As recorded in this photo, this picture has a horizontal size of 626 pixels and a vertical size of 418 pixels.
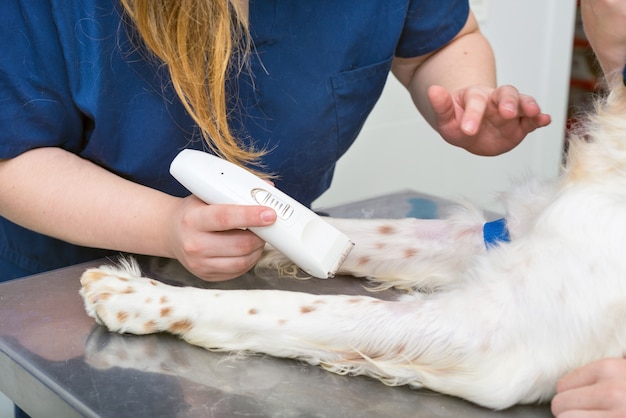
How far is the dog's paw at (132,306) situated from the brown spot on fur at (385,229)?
347 millimetres

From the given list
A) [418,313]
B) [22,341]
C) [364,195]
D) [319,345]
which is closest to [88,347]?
[22,341]

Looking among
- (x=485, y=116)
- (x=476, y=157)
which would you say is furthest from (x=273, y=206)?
(x=476, y=157)

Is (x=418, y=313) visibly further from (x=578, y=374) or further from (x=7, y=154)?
(x=7, y=154)

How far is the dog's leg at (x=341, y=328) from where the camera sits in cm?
89

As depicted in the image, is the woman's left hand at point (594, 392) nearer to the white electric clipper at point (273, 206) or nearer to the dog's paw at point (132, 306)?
the white electric clipper at point (273, 206)

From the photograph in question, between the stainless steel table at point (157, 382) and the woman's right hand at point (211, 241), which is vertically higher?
the woman's right hand at point (211, 241)

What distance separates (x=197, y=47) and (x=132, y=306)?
34cm

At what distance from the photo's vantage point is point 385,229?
1.24 m

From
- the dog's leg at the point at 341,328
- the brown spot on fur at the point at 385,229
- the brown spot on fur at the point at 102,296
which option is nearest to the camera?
the dog's leg at the point at 341,328

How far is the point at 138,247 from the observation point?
41.9 inches

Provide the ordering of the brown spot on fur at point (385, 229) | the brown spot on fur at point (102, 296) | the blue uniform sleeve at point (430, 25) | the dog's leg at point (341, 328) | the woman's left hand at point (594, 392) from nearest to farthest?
the woman's left hand at point (594, 392) → the dog's leg at point (341, 328) → the brown spot on fur at point (102, 296) → the brown spot on fur at point (385, 229) → the blue uniform sleeve at point (430, 25)

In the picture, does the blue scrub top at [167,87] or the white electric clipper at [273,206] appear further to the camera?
the blue scrub top at [167,87]

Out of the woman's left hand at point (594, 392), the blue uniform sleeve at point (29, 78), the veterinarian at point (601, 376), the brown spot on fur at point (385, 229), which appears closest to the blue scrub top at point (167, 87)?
the blue uniform sleeve at point (29, 78)

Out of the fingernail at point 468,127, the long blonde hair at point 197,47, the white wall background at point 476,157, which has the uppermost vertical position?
the long blonde hair at point 197,47
